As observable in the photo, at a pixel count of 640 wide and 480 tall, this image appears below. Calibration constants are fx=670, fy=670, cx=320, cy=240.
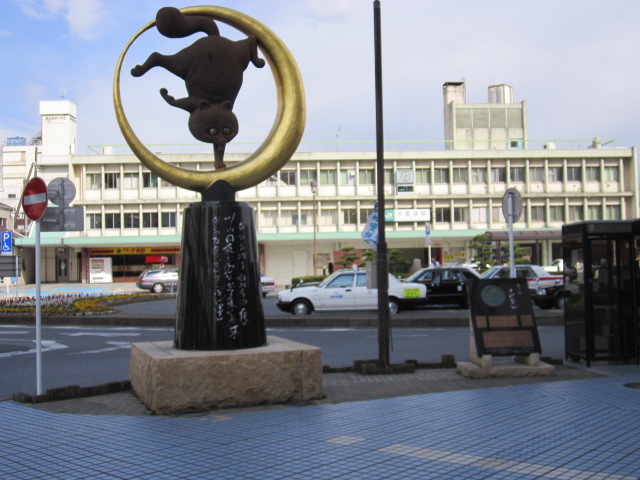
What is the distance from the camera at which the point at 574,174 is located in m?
56.5

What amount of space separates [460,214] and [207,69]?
50.0 meters

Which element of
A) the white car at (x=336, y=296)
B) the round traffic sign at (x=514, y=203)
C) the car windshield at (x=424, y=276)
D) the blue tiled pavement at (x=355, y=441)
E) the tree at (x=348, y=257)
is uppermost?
the round traffic sign at (x=514, y=203)

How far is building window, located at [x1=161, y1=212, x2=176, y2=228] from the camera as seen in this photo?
54.8 metres

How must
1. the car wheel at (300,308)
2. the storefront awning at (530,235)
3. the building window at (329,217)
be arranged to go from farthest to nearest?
the building window at (329,217)
the storefront awning at (530,235)
the car wheel at (300,308)

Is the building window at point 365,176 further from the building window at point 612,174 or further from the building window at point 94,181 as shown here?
the building window at point 94,181

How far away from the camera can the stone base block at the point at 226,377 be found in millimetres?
6781

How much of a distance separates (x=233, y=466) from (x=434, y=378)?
181 inches

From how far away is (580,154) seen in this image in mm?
56094

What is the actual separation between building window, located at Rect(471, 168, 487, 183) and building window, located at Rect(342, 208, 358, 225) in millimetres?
10437

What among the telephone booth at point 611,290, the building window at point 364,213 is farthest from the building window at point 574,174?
the telephone booth at point 611,290

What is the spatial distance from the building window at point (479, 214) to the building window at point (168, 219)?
2480cm

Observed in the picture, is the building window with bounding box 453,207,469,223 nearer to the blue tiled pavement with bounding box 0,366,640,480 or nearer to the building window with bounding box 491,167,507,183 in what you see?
the building window with bounding box 491,167,507,183

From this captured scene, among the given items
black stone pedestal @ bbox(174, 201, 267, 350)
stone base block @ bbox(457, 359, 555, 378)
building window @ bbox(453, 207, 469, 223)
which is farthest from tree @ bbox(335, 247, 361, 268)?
black stone pedestal @ bbox(174, 201, 267, 350)

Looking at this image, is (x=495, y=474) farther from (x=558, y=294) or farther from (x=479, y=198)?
(x=479, y=198)
